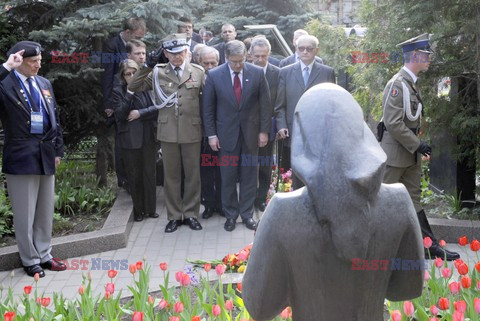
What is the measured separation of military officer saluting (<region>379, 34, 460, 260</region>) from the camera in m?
5.45

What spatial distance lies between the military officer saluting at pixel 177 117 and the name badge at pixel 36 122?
169 cm

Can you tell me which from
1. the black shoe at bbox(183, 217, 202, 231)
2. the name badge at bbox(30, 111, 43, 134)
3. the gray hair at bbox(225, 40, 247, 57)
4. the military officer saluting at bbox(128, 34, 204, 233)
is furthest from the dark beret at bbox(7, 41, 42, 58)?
the black shoe at bbox(183, 217, 202, 231)

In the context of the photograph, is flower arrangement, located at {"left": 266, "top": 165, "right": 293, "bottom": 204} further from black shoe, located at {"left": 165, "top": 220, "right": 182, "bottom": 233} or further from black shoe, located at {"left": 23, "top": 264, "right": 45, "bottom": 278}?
black shoe, located at {"left": 23, "top": 264, "right": 45, "bottom": 278}

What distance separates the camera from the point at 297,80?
6922 millimetres

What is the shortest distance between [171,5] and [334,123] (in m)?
6.71

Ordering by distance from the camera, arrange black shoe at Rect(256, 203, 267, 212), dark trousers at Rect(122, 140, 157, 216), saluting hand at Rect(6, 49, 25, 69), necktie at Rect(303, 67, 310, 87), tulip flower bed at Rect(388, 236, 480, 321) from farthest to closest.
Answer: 1. black shoe at Rect(256, 203, 267, 212)
2. dark trousers at Rect(122, 140, 157, 216)
3. necktie at Rect(303, 67, 310, 87)
4. saluting hand at Rect(6, 49, 25, 69)
5. tulip flower bed at Rect(388, 236, 480, 321)

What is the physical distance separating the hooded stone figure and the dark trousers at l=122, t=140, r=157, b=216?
5.20 meters

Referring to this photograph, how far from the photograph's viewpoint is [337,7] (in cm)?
3097

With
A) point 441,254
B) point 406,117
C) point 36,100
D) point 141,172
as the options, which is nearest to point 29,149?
point 36,100

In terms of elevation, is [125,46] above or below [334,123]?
below

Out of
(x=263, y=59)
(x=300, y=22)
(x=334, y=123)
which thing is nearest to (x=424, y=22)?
(x=263, y=59)

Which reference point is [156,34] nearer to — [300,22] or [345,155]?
[345,155]

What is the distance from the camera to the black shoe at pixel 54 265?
5766 millimetres

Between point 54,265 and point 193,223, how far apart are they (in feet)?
6.06
